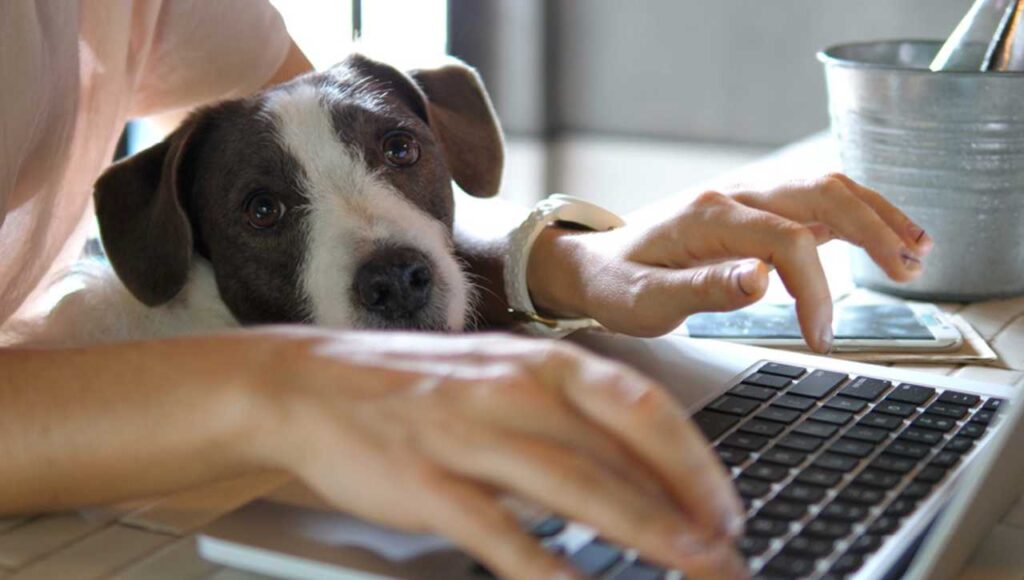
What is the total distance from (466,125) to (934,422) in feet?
1.80

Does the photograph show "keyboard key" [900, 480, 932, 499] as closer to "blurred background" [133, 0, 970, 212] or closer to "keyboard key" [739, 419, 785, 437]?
"keyboard key" [739, 419, 785, 437]

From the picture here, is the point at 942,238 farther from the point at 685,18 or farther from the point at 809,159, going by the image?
the point at 685,18

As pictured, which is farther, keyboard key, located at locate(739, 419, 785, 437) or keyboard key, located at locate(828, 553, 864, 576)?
keyboard key, located at locate(739, 419, 785, 437)

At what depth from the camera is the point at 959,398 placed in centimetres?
74

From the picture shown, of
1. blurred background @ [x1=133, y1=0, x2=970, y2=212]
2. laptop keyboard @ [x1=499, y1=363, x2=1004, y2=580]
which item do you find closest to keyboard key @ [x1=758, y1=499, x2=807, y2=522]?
laptop keyboard @ [x1=499, y1=363, x2=1004, y2=580]

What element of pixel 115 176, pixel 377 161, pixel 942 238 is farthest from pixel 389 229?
pixel 942 238

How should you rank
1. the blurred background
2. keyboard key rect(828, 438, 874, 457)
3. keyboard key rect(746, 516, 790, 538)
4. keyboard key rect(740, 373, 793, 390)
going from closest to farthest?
keyboard key rect(746, 516, 790, 538) < keyboard key rect(828, 438, 874, 457) < keyboard key rect(740, 373, 793, 390) < the blurred background

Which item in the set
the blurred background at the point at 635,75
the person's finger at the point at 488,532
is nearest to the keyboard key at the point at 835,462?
the person's finger at the point at 488,532

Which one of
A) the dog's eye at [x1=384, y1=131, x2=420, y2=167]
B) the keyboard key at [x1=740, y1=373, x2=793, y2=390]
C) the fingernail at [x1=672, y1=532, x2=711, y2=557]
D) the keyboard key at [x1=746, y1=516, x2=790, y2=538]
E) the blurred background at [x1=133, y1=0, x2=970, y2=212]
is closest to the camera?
the fingernail at [x1=672, y1=532, x2=711, y2=557]

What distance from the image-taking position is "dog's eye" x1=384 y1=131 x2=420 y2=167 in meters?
1.02

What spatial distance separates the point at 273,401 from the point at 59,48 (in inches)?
17.4

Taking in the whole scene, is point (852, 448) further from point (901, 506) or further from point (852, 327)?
point (852, 327)

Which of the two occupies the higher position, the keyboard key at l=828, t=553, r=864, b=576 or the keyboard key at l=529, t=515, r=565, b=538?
the keyboard key at l=529, t=515, r=565, b=538

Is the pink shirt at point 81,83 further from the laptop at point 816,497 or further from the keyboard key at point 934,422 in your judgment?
the keyboard key at point 934,422
